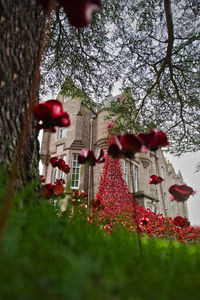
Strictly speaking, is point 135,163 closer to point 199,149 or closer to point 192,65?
point 199,149

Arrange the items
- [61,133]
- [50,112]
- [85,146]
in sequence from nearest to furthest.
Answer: [50,112]
[85,146]
[61,133]

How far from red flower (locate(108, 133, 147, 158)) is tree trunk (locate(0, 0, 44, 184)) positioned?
0.74 meters

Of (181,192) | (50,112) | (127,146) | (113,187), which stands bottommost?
(181,192)

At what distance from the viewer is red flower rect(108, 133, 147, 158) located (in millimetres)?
1487

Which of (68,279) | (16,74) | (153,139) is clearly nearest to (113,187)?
(16,74)

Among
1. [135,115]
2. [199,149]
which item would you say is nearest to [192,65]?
[135,115]

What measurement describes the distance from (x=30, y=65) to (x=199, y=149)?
5353 millimetres

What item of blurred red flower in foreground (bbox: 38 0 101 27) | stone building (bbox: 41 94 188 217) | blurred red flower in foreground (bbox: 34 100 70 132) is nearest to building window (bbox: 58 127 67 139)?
stone building (bbox: 41 94 188 217)

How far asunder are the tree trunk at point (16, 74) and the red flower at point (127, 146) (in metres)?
0.74

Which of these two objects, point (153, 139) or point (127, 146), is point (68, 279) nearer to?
point (127, 146)

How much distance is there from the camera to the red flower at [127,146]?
58.6 inches

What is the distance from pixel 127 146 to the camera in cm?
152

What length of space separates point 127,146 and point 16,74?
4.01 feet

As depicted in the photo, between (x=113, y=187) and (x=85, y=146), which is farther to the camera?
(x=85, y=146)
